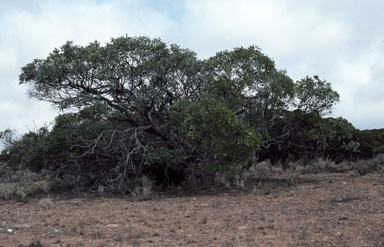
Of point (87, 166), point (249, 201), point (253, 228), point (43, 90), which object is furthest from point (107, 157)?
point (253, 228)

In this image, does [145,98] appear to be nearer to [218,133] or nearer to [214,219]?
[218,133]

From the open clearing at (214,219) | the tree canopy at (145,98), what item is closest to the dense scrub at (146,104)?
the tree canopy at (145,98)

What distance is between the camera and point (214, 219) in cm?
924

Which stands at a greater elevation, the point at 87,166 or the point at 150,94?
the point at 150,94

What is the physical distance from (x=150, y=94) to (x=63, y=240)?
693 centimetres

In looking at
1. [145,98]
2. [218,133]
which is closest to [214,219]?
[218,133]

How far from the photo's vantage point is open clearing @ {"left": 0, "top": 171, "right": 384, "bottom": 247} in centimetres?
736

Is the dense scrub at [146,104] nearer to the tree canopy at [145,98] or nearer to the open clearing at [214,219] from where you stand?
the tree canopy at [145,98]

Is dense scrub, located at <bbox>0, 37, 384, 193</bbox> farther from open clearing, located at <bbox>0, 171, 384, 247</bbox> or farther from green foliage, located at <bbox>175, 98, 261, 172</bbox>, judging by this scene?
open clearing, located at <bbox>0, 171, 384, 247</bbox>

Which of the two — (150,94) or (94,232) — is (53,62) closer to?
(150,94)

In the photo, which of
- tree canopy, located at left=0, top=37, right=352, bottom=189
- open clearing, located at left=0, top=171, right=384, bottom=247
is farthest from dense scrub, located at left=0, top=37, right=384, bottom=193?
open clearing, located at left=0, top=171, right=384, bottom=247

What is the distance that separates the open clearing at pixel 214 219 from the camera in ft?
24.2

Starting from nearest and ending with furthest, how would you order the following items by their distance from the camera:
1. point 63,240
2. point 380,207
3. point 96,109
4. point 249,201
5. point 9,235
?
point 63,240
point 9,235
point 380,207
point 249,201
point 96,109

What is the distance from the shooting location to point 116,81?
14.1 m
